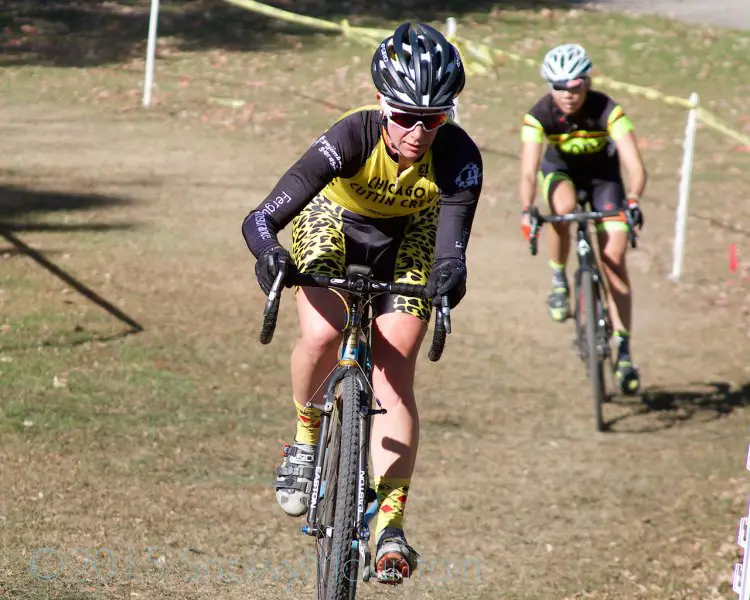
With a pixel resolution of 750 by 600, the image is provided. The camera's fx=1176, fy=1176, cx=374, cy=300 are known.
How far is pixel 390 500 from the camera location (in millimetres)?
5082

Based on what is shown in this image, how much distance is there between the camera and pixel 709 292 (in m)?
12.4

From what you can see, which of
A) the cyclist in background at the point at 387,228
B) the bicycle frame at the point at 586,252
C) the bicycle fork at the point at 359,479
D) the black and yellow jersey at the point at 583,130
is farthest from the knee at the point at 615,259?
the bicycle fork at the point at 359,479

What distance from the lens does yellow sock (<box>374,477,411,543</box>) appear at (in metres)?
5.04

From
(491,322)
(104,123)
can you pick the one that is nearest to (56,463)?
(491,322)

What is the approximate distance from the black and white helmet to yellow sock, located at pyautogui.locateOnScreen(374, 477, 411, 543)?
1624 mm

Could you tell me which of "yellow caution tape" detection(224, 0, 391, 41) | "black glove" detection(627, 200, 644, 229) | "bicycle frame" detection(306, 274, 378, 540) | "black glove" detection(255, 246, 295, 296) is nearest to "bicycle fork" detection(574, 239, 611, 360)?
"black glove" detection(627, 200, 644, 229)

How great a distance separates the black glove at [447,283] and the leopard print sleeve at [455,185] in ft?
0.84

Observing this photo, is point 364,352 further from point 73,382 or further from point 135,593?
point 73,382

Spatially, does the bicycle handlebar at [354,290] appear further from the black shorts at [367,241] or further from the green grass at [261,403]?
the green grass at [261,403]

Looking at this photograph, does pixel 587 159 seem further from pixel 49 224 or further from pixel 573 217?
pixel 49 224

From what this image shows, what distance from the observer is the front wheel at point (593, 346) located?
336 inches

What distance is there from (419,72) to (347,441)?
1521 mm

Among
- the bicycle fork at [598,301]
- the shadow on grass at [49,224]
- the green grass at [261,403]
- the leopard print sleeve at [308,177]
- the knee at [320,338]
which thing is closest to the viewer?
the leopard print sleeve at [308,177]

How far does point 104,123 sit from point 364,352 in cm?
1295
